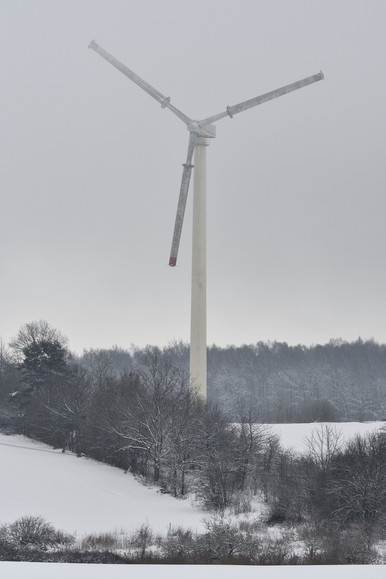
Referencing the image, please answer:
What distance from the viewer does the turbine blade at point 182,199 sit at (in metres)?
56.1

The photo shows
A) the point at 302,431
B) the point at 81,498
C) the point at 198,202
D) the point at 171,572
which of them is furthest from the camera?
the point at 302,431

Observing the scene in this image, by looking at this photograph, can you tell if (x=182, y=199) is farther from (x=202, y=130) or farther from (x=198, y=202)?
(x=202, y=130)

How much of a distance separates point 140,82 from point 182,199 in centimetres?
1027

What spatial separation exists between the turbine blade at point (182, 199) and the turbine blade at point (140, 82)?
6.51ft

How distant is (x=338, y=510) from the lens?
36.8 m

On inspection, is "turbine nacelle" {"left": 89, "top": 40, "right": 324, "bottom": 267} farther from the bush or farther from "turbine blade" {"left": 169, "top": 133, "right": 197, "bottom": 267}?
the bush

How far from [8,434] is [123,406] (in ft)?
71.6

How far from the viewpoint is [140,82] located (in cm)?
5978

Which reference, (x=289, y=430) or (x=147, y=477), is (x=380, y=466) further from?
(x=289, y=430)

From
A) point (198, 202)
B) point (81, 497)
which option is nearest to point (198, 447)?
point (81, 497)

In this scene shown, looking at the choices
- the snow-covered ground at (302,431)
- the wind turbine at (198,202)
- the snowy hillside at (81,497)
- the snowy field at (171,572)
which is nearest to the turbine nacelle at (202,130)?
the wind turbine at (198,202)

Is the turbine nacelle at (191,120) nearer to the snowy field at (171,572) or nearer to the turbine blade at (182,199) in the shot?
the turbine blade at (182,199)

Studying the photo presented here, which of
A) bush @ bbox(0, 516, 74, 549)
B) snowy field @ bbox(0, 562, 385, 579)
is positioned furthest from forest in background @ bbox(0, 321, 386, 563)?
snowy field @ bbox(0, 562, 385, 579)

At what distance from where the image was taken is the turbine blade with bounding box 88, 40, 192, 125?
57.4m
